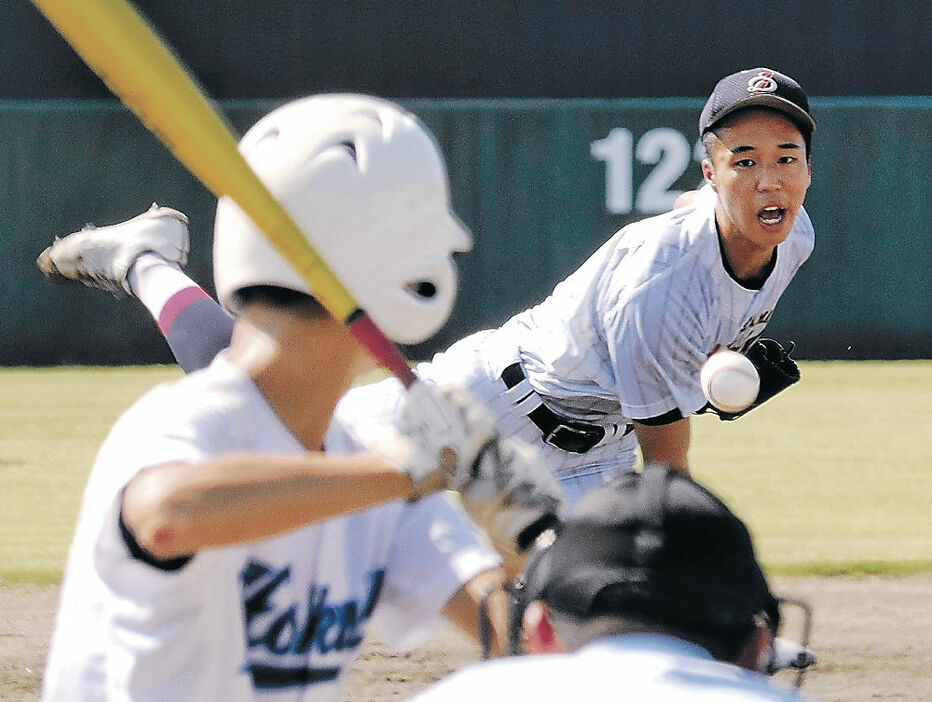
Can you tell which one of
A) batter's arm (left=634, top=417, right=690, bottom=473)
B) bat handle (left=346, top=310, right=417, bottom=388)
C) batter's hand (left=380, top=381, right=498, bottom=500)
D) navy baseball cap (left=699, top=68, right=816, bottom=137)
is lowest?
batter's arm (left=634, top=417, right=690, bottom=473)

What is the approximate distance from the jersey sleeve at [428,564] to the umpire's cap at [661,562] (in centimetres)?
86

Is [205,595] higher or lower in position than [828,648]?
higher

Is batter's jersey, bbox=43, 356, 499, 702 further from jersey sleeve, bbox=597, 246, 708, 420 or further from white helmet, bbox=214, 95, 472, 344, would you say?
jersey sleeve, bbox=597, 246, 708, 420

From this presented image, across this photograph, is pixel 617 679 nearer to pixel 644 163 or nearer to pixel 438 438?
pixel 438 438

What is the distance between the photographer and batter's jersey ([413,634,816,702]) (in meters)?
1.61

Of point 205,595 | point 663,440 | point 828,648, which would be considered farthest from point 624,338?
point 205,595

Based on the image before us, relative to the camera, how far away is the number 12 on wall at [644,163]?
13891 mm

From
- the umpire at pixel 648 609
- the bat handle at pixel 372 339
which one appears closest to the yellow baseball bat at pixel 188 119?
the bat handle at pixel 372 339

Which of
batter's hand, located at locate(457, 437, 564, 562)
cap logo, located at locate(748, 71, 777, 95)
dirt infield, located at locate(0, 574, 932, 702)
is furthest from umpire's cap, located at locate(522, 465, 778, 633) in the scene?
dirt infield, located at locate(0, 574, 932, 702)

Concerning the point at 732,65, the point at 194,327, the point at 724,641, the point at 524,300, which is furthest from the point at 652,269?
the point at 732,65

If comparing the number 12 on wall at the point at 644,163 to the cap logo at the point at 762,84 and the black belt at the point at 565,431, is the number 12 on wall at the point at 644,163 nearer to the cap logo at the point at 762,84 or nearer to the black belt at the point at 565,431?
the black belt at the point at 565,431

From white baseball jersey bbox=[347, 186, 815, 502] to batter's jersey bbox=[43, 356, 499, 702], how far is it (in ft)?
6.60

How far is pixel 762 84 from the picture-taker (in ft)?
14.5

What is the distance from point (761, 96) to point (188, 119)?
236 centimetres
